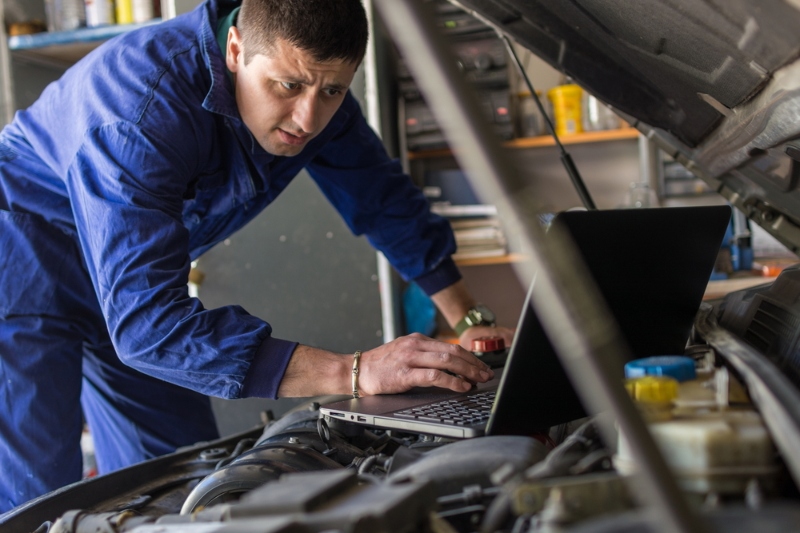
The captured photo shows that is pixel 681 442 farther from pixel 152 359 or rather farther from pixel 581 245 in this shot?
pixel 152 359

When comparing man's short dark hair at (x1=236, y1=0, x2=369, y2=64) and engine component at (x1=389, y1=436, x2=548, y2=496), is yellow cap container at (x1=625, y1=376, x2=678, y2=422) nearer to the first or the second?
engine component at (x1=389, y1=436, x2=548, y2=496)

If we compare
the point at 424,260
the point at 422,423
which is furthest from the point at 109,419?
the point at 422,423

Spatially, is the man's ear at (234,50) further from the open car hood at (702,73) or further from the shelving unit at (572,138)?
the shelving unit at (572,138)

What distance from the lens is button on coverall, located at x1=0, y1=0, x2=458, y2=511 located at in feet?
3.58

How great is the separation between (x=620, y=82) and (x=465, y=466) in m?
0.92

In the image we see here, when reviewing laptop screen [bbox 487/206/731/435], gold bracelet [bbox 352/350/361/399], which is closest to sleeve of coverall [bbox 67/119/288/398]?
gold bracelet [bbox 352/350/361/399]

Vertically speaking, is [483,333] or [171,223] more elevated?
[171,223]

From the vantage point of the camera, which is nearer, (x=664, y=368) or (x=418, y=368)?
(x=664, y=368)

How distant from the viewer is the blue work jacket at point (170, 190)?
42.7 inches

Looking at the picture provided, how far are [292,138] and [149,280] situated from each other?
43cm

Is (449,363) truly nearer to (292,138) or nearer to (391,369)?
(391,369)

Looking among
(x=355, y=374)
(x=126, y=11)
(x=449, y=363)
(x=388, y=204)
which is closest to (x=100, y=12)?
(x=126, y=11)

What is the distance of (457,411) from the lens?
90 centimetres

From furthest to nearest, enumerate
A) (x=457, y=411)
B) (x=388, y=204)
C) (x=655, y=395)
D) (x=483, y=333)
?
(x=388, y=204) < (x=483, y=333) < (x=457, y=411) < (x=655, y=395)
